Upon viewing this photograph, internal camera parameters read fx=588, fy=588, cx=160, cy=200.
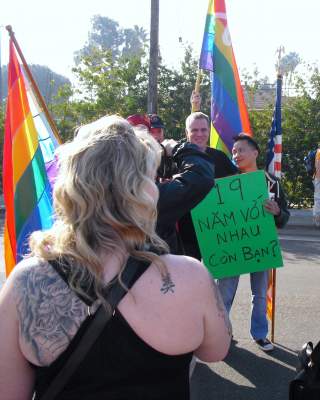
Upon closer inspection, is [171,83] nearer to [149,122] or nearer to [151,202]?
[149,122]

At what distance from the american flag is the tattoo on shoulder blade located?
3811 millimetres

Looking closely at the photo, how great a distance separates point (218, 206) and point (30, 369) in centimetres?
295

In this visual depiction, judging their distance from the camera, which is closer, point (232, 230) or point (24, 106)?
point (24, 106)

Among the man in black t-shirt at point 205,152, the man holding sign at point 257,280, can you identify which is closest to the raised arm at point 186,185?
the man in black t-shirt at point 205,152

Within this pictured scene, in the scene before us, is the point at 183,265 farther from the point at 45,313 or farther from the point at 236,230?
the point at 236,230

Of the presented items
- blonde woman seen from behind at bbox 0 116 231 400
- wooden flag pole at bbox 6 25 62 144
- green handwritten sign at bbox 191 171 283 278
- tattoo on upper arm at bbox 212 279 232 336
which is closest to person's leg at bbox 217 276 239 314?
green handwritten sign at bbox 191 171 283 278

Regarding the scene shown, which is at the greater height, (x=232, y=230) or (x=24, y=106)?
(x=24, y=106)

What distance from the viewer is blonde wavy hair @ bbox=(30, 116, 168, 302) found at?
158cm

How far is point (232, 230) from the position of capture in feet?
14.6

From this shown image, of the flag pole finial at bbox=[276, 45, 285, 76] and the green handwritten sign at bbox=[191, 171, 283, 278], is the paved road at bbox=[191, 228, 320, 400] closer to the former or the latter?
the green handwritten sign at bbox=[191, 171, 283, 278]

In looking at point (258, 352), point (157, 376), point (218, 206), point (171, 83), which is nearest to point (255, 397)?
point (258, 352)

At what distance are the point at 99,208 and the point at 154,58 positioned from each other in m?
12.9

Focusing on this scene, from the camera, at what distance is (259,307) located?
14.8ft

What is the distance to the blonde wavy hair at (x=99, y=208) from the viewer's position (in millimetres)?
1575
